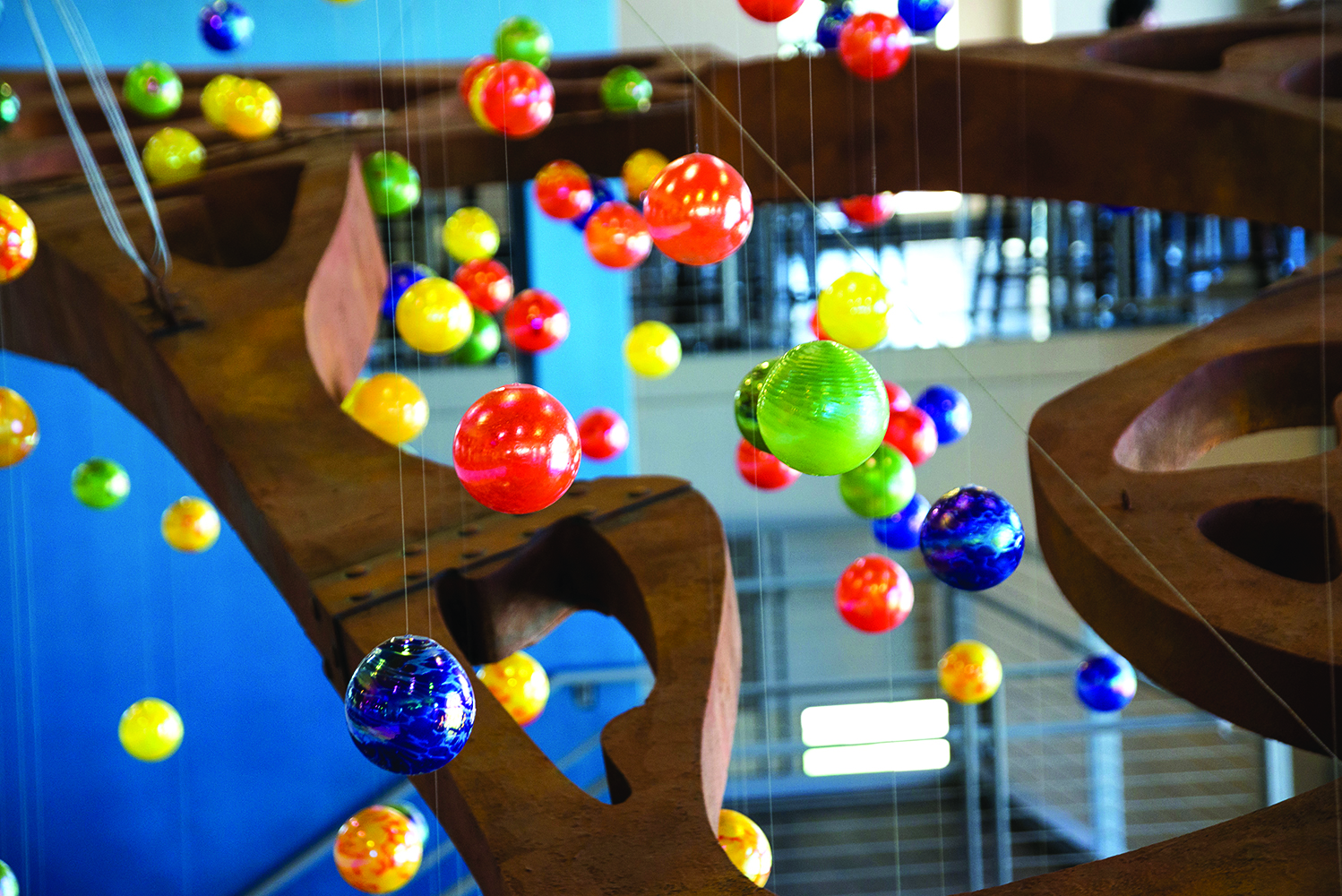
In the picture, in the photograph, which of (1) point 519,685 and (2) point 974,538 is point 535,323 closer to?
(1) point 519,685

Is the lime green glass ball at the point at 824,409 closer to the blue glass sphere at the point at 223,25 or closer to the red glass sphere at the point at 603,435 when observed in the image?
the red glass sphere at the point at 603,435

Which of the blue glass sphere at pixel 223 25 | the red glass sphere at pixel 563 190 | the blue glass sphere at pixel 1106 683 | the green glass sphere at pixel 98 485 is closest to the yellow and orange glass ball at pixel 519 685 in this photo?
the red glass sphere at pixel 563 190

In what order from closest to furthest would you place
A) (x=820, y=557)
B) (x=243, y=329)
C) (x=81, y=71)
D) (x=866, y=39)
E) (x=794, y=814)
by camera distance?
(x=243, y=329) < (x=866, y=39) < (x=81, y=71) < (x=794, y=814) < (x=820, y=557)

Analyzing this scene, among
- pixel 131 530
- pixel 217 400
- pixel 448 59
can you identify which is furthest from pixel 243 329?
pixel 448 59

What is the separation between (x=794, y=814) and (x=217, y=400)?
5934 millimetres

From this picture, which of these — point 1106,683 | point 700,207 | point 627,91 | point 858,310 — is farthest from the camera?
point 1106,683

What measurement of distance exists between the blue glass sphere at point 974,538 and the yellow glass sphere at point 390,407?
172cm

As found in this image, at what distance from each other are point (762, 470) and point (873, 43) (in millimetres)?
1256

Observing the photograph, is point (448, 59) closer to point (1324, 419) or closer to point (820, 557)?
point (820, 557)

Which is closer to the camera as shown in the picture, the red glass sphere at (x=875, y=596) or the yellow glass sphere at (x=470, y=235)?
the red glass sphere at (x=875, y=596)

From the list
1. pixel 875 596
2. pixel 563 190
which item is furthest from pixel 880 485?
pixel 563 190

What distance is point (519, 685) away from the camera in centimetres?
367

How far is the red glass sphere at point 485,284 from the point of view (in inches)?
177

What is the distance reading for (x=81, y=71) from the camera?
485cm
